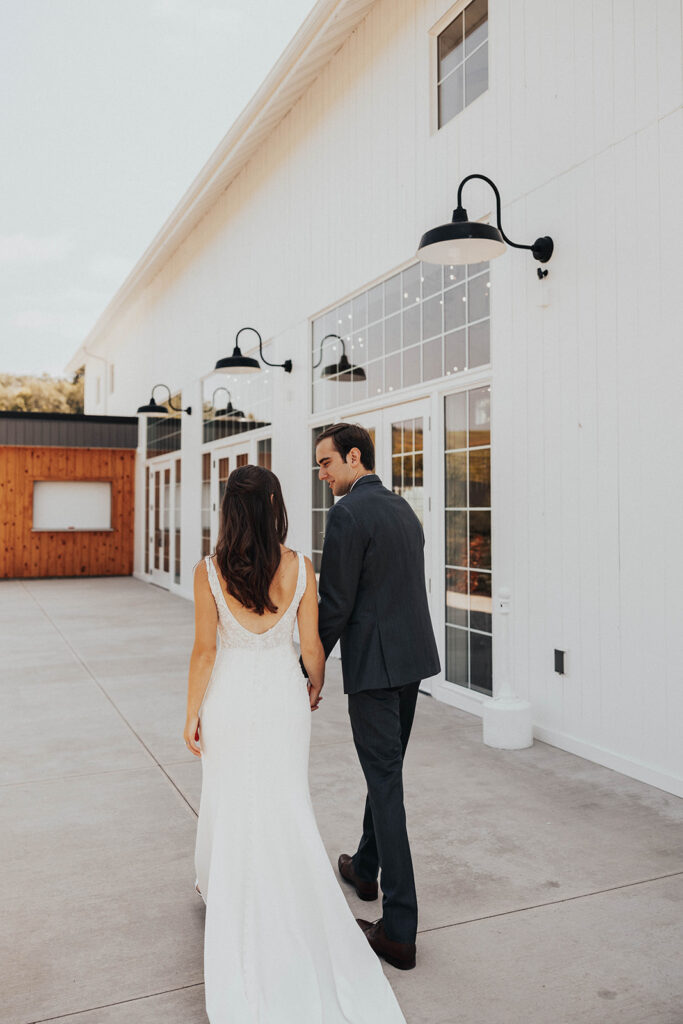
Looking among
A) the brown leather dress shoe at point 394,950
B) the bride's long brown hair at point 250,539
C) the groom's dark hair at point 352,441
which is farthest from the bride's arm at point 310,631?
the brown leather dress shoe at point 394,950

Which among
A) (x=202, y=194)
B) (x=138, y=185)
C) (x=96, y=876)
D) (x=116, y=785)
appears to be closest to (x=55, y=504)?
(x=202, y=194)

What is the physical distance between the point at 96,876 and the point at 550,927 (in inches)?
64.8

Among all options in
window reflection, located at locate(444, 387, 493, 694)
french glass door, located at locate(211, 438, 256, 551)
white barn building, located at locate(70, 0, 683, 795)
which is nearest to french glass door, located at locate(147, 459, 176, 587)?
french glass door, located at locate(211, 438, 256, 551)

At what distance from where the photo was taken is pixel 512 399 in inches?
192

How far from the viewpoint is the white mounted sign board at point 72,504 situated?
15.8 m

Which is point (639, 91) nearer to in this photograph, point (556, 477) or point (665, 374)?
point (665, 374)

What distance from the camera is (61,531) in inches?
623

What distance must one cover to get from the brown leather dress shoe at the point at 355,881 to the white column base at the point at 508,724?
178cm

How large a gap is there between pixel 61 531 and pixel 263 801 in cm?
1480

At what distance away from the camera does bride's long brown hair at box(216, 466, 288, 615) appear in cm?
213

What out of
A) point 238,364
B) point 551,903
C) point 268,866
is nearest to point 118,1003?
point 268,866

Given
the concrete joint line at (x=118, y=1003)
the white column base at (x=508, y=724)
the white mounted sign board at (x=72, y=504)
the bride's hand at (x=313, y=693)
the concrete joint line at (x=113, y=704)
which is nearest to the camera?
the concrete joint line at (x=118, y=1003)

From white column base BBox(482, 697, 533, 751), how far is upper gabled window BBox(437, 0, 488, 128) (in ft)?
13.4

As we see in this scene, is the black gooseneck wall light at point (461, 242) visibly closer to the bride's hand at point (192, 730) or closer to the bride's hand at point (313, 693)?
the bride's hand at point (313, 693)
